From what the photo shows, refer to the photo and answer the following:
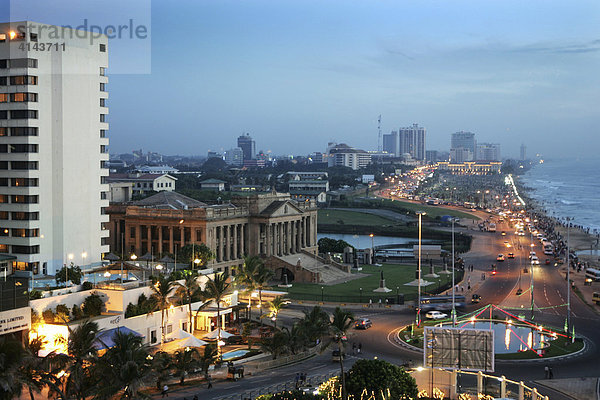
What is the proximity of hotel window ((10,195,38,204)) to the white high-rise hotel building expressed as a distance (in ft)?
0.35

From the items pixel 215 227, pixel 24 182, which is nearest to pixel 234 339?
pixel 24 182

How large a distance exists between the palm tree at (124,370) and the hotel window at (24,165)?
40.0 metres

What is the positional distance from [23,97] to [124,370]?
4635 cm

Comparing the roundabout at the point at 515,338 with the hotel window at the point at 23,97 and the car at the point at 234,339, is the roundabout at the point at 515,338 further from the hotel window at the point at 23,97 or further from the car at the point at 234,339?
the hotel window at the point at 23,97

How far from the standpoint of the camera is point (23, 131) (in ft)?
273

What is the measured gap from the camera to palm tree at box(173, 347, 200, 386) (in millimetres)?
58625

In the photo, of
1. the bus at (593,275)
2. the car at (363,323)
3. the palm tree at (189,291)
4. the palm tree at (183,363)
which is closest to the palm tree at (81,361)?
the palm tree at (183,363)

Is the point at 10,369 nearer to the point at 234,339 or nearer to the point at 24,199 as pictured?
the point at 234,339

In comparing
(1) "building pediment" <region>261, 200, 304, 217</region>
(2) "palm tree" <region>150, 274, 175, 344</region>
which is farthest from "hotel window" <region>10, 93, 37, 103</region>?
(1) "building pediment" <region>261, 200, 304, 217</region>

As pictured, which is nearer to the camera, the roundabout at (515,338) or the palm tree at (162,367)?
the palm tree at (162,367)

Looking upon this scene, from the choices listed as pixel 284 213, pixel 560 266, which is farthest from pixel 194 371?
pixel 560 266

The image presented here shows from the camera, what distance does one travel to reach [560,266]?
436 feet

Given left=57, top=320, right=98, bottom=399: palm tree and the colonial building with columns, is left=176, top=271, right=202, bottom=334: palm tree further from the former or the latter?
the colonial building with columns

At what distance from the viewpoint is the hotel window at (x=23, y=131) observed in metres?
82.9
